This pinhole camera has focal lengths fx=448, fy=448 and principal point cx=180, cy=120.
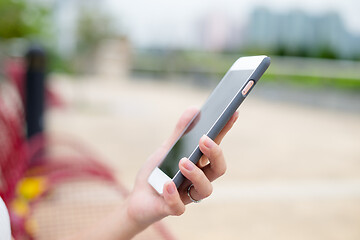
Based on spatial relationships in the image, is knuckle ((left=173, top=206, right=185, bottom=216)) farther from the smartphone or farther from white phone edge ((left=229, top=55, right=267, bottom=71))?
white phone edge ((left=229, top=55, right=267, bottom=71))

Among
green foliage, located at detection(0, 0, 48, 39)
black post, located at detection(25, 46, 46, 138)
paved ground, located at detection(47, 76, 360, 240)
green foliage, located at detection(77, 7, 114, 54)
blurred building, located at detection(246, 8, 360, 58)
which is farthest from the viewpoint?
green foliage, located at detection(0, 0, 48, 39)

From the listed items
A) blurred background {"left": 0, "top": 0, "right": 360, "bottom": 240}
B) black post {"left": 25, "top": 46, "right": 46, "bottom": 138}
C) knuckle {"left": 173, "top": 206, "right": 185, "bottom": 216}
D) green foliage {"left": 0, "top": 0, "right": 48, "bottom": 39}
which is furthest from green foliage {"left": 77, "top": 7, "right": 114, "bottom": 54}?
green foliage {"left": 0, "top": 0, "right": 48, "bottom": 39}

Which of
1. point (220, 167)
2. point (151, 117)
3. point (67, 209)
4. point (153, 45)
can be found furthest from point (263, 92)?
point (153, 45)

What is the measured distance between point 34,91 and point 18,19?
51.8 ft

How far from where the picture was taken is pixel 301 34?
2584 cm

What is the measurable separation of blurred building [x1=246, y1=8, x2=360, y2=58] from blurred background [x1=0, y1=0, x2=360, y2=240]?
0.36 ft

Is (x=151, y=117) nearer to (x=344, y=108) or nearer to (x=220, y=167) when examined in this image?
(x=344, y=108)

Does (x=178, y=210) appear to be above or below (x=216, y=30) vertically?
above

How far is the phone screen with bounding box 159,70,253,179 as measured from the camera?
0.90 m

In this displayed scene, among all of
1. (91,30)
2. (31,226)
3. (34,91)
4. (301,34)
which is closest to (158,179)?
(31,226)

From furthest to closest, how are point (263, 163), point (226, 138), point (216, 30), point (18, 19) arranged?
point (216, 30)
point (18, 19)
point (226, 138)
point (263, 163)

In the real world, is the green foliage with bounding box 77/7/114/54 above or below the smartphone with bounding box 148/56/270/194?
below

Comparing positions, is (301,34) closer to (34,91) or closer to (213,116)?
(34,91)

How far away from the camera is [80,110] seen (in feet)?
28.1
